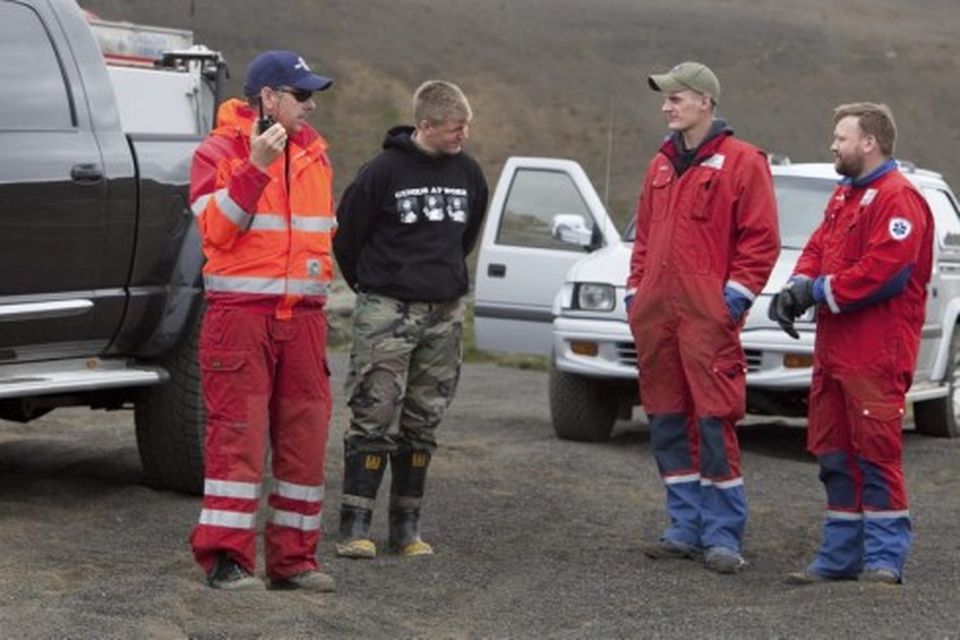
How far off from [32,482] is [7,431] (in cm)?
204

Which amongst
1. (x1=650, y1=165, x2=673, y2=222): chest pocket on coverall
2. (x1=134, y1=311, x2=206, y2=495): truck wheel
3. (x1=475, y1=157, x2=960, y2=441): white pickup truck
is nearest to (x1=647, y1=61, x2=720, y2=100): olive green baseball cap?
(x1=650, y1=165, x2=673, y2=222): chest pocket on coverall

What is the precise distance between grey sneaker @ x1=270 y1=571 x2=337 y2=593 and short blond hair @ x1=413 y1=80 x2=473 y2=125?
72.5 inches

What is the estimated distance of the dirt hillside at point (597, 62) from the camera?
134 feet

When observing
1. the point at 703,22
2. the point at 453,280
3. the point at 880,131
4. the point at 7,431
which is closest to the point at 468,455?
the point at 7,431

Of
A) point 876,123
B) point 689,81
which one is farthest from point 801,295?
point 689,81

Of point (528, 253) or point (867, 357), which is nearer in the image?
point (867, 357)

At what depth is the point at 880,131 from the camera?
8461 millimetres

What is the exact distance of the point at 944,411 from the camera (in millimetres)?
14055

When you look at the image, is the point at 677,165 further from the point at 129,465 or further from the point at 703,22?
the point at 703,22

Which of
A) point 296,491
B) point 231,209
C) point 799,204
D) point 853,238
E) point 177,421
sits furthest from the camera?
point 799,204

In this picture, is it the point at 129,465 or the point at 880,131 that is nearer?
the point at 880,131

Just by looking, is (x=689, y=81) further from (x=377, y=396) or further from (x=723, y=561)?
(x=723, y=561)

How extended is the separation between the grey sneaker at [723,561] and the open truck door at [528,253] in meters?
4.83

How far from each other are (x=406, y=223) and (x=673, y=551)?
1.68m
